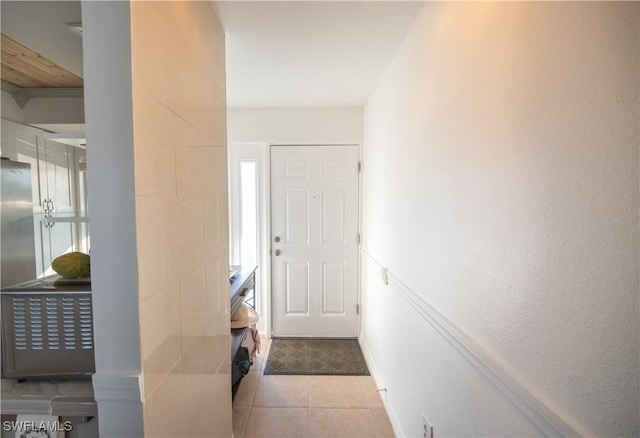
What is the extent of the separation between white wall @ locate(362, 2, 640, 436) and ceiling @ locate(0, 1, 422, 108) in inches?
11.2

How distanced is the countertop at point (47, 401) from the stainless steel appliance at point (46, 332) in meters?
0.04

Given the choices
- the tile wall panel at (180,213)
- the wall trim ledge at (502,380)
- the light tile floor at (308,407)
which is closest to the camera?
the wall trim ledge at (502,380)

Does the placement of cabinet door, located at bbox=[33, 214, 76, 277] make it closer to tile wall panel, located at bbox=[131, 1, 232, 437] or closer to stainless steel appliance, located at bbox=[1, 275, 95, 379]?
stainless steel appliance, located at bbox=[1, 275, 95, 379]

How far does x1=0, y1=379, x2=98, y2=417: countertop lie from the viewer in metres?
0.77

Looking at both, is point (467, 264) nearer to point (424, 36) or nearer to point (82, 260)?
point (424, 36)

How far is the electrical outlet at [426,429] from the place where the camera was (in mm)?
1255

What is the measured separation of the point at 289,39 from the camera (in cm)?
160

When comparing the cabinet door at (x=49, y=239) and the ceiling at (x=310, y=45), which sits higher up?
the ceiling at (x=310, y=45)

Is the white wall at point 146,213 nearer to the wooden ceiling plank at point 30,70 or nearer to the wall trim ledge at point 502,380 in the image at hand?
the wooden ceiling plank at point 30,70

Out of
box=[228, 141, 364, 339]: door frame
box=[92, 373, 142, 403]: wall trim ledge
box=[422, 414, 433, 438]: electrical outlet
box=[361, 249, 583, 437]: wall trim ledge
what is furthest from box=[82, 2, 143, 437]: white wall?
box=[228, 141, 364, 339]: door frame

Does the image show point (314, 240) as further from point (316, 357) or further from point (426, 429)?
point (426, 429)

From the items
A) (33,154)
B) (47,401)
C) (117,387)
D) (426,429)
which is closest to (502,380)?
(426,429)

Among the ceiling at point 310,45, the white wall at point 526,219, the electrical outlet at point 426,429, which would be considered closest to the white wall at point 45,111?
the ceiling at point 310,45

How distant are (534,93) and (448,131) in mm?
427
